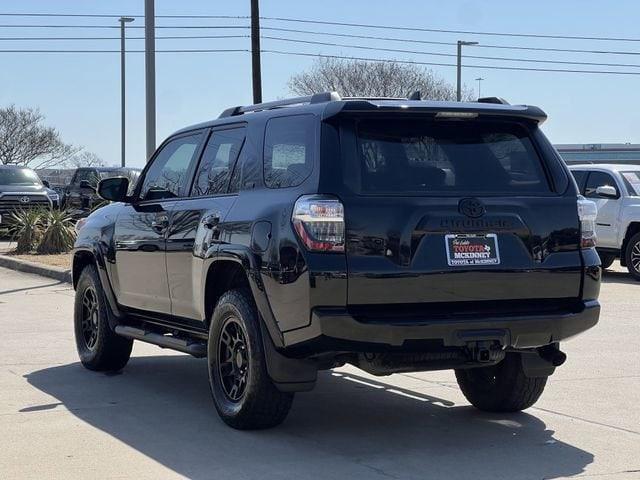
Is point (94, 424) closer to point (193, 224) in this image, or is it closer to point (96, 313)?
point (193, 224)

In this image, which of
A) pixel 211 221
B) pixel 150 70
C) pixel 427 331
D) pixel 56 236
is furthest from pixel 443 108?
pixel 56 236

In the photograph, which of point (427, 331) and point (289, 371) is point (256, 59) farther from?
point (427, 331)

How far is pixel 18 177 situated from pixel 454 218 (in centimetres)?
2445

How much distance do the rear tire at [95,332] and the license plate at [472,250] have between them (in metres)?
3.61

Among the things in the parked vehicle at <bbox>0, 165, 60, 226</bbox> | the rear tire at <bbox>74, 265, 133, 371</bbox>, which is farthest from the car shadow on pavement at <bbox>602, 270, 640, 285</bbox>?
the parked vehicle at <bbox>0, 165, 60, 226</bbox>

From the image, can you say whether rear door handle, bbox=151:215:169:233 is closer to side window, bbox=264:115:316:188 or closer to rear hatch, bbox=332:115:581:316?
side window, bbox=264:115:316:188

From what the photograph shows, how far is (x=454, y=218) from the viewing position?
616 centimetres

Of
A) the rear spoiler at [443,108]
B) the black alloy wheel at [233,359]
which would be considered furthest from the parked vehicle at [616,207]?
the black alloy wheel at [233,359]

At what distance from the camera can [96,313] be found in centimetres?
902

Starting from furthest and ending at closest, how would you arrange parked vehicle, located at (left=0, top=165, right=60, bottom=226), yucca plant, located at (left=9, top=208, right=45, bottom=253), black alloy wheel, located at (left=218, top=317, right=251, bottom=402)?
parked vehicle, located at (left=0, top=165, right=60, bottom=226)
yucca plant, located at (left=9, top=208, right=45, bottom=253)
black alloy wheel, located at (left=218, top=317, right=251, bottom=402)

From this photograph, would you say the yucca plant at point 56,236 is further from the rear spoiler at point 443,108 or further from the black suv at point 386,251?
the rear spoiler at point 443,108

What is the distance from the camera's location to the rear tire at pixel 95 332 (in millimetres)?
8836

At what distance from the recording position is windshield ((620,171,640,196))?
1778 centimetres

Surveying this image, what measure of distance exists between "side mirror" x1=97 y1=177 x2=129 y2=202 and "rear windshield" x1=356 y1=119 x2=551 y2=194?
2.83 m
